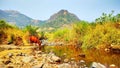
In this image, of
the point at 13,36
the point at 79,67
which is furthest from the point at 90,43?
the point at 79,67

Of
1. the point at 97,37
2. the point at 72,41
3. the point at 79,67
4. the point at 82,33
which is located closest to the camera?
the point at 79,67

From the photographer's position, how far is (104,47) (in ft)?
111

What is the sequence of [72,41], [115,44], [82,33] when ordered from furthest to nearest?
[72,41] → [82,33] → [115,44]

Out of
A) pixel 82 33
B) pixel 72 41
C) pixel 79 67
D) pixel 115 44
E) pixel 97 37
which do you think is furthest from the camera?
pixel 72 41

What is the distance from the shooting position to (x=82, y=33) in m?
44.7

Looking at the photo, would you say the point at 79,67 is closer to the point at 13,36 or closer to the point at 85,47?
the point at 85,47

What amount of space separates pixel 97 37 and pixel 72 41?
530 inches

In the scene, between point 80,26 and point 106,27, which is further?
point 80,26

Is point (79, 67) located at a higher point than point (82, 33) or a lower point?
lower

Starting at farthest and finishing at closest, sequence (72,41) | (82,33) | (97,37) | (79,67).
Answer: (72,41)
(82,33)
(97,37)
(79,67)

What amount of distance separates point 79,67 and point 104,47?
17.9 m

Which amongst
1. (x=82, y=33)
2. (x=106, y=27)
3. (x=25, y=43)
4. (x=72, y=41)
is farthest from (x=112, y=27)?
(x=25, y=43)

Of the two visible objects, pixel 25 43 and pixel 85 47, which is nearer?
pixel 85 47

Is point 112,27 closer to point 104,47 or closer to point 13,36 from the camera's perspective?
point 104,47
